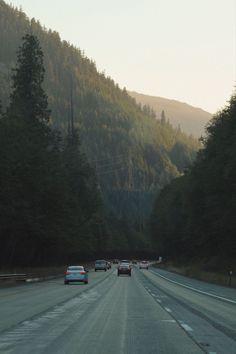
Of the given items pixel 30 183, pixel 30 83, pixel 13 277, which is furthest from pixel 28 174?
pixel 30 83

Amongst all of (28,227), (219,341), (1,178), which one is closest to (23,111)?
(28,227)

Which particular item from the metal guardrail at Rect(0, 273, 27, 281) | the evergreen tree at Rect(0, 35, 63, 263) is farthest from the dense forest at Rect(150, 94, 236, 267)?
the metal guardrail at Rect(0, 273, 27, 281)

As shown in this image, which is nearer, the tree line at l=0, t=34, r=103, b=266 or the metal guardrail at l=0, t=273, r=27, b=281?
the metal guardrail at l=0, t=273, r=27, b=281

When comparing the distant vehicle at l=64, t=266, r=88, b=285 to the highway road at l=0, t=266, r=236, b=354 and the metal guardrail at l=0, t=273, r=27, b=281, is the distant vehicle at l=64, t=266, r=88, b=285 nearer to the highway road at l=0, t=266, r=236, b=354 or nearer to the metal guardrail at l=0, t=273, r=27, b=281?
the metal guardrail at l=0, t=273, r=27, b=281

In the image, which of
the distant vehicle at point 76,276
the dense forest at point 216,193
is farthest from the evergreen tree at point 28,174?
the dense forest at point 216,193

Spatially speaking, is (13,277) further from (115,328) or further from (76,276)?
(115,328)

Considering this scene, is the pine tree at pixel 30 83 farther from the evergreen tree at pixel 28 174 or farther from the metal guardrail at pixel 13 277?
the metal guardrail at pixel 13 277

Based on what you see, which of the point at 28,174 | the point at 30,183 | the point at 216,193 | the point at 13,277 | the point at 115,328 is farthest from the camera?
the point at 216,193

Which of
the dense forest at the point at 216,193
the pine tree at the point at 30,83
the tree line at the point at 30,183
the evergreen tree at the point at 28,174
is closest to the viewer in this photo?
the evergreen tree at the point at 28,174

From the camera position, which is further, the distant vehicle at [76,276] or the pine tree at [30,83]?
the pine tree at [30,83]

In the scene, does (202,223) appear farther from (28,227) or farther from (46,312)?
(46,312)

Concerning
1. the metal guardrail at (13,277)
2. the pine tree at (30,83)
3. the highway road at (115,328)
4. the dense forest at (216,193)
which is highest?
the pine tree at (30,83)

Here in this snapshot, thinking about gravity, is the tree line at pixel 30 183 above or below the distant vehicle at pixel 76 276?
above

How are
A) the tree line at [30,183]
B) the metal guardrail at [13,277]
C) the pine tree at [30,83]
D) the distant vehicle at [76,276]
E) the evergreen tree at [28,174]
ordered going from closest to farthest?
the metal guardrail at [13,277]
the distant vehicle at [76,276]
the evergreen tree at [28,174]
the tree line at [30,183]
the pine tree at [30,83]
